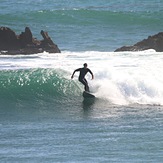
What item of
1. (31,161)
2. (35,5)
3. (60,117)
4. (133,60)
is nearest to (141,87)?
(60,117)

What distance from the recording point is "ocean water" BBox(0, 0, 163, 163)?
21781 mm

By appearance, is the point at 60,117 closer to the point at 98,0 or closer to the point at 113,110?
the point at 113,110

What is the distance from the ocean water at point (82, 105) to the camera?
2178 centimetres

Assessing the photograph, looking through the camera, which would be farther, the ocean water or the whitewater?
the whitewater

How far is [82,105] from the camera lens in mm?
28781

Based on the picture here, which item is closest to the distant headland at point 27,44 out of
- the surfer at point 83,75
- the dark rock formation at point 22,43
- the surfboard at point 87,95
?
the dark rock formation at point 22,43

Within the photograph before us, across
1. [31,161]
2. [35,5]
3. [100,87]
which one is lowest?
[31,161]

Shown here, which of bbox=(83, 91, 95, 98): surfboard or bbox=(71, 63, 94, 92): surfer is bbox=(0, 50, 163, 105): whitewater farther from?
bbox=(71, 63, 94, 92): surfer

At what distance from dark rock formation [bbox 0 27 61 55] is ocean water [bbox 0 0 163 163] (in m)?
0.60

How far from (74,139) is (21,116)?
4030 mm

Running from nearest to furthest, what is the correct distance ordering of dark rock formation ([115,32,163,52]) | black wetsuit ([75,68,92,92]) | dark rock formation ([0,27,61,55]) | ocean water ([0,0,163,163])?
ocean water ([0,0,163,163]) < black wetsuit ([75,68,92,92]) < dark rock formation ([0,27,61,55]) < dark rock formation ([115,32,163,52])

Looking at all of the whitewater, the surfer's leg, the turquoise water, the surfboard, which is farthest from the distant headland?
the surfboard

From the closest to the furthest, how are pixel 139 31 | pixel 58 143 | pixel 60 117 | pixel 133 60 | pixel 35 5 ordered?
1. pixel 58 143
2. pixel 60 117
3. pixel 133 60
4. pixel 139 31
5. pixel 35 5

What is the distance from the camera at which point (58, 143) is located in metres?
22.5
